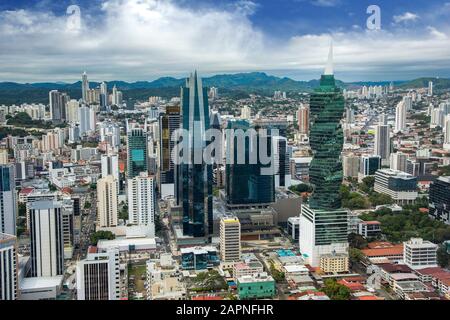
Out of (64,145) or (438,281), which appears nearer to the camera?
(438,281)

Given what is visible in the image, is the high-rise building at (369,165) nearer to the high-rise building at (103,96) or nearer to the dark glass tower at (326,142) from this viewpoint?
the dark glass tower at (326,142)

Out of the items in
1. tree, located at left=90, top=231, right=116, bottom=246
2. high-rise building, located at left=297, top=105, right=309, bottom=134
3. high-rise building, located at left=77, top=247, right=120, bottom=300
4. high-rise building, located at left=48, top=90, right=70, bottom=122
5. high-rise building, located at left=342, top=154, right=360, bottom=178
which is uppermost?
high-rise building, located at left=48, top=90, right=70, bottom=122

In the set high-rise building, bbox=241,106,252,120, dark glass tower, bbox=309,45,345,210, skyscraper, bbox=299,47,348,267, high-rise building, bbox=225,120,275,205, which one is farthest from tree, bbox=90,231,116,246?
high-rise building, bbox=241,106,252,120

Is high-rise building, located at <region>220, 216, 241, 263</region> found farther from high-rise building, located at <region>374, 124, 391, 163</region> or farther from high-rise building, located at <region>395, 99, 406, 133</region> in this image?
high-rise building, located at <region>395, 99, 406, 133</region>

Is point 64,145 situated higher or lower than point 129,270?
higher

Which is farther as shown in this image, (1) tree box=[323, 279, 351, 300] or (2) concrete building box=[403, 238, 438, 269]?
(2) concrete building box=[403, 238, 438, 269]

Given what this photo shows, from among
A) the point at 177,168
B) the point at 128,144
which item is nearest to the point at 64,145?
the point at 128,144

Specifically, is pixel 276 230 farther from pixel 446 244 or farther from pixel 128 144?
pixel 128 144

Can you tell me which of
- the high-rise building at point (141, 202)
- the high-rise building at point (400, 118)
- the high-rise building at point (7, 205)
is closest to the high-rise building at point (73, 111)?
the high-rise building at point (141, 202)

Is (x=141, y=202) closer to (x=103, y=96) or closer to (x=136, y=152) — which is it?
(x=136, y=152)
